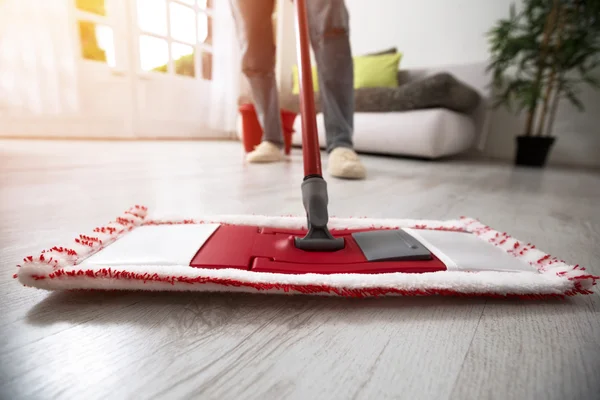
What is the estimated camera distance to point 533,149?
1.95 meters

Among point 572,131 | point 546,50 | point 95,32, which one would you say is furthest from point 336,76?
point 95,32

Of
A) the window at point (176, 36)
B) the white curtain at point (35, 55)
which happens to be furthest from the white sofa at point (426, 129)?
the white curtain at point (35, 55)

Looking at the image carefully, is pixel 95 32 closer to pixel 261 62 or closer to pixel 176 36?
pixel 176 36

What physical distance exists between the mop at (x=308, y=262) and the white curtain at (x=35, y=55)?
2.16m

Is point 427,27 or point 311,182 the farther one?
point 427,27

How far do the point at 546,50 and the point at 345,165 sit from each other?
1.59 metres

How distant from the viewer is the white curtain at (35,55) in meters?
1.93

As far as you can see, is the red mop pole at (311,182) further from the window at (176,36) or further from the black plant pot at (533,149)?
the window at (176,36)

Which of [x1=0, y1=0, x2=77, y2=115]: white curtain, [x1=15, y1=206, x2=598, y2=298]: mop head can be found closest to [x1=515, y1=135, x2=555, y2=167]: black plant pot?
[x1=15, y1=206, x2=598, y2=298]: mop head

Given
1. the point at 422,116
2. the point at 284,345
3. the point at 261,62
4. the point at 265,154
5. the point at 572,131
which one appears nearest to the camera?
the point at 284,345

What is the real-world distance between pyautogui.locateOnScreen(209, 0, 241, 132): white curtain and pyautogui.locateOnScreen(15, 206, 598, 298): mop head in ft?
8.84

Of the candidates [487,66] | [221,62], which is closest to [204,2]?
[221,62]

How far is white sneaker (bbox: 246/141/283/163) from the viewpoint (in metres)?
1.42

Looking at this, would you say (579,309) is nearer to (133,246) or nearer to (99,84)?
(133,246)
